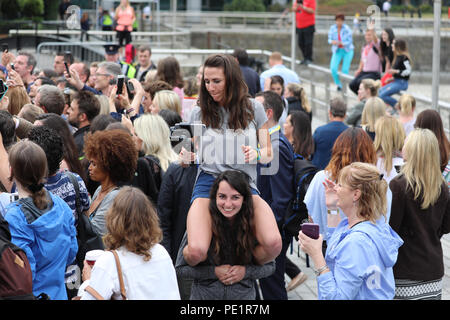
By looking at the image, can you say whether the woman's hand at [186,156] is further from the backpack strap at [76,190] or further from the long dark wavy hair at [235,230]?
the backpack strap at [76,190]

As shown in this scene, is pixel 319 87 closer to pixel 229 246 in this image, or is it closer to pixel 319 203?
pixel 319 203

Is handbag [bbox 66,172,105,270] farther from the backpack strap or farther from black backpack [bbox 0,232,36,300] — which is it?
black backpack [bbox 0,232,36,300]

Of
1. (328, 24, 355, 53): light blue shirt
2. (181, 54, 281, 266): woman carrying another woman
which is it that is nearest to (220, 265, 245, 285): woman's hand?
(181, 54, 281, 266): woman carrying another woman

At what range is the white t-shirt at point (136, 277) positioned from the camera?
3.84 metres

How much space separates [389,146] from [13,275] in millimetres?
4159

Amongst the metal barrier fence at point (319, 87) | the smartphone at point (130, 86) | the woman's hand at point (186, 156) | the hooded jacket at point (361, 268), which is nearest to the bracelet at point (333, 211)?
the woman's hand at point (186, 156)

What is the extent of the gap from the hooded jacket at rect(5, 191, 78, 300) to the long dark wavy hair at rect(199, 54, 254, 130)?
1.18m

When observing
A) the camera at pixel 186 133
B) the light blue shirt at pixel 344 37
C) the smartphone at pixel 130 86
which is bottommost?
the camera at pixel 186 133

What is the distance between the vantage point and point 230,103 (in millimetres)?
5031

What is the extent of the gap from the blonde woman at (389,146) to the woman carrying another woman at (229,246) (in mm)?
2489

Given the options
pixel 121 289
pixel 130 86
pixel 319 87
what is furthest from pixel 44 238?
pixel 319 87

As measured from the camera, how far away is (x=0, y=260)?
3.61 m

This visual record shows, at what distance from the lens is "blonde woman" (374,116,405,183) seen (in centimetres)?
680
